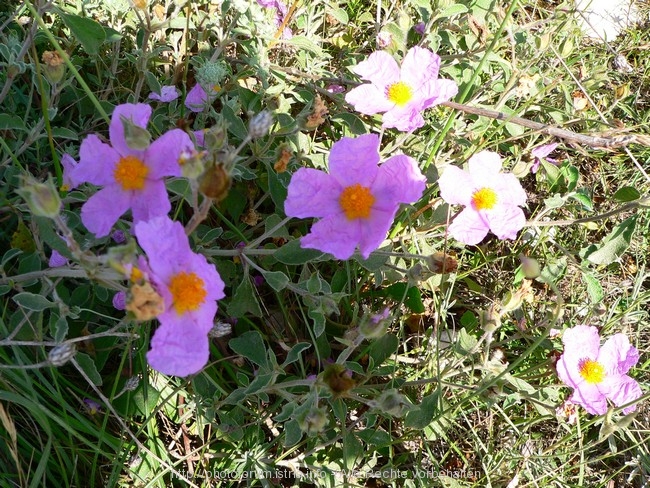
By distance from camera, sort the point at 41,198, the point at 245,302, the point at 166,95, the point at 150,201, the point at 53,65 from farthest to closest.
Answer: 1. the point at 166,95
2. the point at 245,302
3. the point at 53,65
4. the point at 150,201
5. the point at 41,198

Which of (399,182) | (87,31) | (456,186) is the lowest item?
(456,186)

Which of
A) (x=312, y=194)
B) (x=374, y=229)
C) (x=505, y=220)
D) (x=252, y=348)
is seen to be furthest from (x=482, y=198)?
(x=252, y=348)

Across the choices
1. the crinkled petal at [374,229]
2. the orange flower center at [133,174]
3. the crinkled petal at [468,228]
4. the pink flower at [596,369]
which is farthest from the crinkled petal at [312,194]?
the pink flower at [596,369]

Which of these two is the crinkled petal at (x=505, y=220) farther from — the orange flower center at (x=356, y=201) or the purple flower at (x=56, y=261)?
the purple flower at (x=56, y=261)

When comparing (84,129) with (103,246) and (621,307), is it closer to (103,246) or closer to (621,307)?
(103,246)

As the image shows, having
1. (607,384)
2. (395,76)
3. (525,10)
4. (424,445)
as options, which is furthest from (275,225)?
(525,10)

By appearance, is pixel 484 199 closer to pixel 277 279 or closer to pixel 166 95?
pixel 277 279

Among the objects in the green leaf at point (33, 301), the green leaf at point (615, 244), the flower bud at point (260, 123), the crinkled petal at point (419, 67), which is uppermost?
the crinkled petal at point (419, 67)
